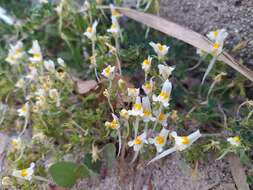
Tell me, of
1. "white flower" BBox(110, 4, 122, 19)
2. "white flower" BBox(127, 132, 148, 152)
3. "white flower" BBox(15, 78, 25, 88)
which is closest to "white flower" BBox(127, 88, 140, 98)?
"white flower" BBox(127, 132, 148, 152)

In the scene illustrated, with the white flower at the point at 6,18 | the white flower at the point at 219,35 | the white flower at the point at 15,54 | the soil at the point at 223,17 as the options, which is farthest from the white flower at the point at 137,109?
the white flower at the point at 6,18

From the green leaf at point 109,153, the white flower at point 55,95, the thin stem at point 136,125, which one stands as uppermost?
the white flower at point 55,95

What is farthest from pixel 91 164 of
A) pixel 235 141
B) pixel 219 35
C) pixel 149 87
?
pixel 219 35

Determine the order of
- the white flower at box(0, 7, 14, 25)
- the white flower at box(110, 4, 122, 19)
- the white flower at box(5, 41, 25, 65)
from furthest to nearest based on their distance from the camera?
the white flower at box(0, 7, 14, 25) < the white flower at box(5, 41, 25, 65) < the white flower at box(110, 4, 122, 19)

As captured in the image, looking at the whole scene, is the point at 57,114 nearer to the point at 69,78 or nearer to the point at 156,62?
the point at 69,78

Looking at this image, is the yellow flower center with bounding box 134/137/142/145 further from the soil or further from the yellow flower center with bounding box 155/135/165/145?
the soil

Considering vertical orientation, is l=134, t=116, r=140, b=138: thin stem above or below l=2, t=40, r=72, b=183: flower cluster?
below

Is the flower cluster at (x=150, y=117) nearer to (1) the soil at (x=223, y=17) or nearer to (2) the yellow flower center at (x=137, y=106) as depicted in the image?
(2) the yellow flower center at (x=137, y=106)
